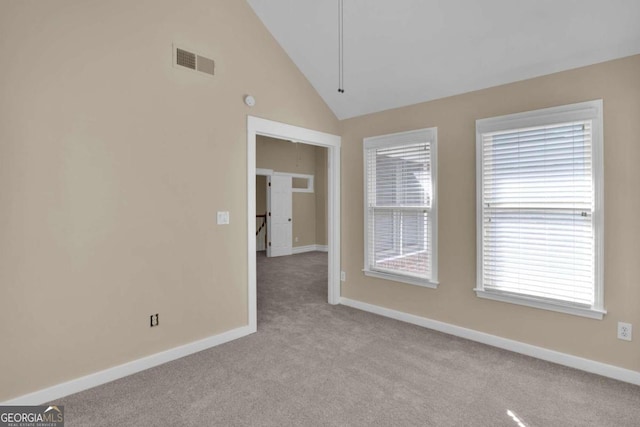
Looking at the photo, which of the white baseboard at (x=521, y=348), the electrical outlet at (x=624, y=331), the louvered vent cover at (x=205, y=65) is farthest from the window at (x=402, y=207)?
the louvered vent cover at (x=205, y=65)

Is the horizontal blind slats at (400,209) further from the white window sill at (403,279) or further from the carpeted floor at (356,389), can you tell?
the carpeted floor at (356,389)

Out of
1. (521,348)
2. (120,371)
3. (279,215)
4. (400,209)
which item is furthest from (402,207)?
(279,215)

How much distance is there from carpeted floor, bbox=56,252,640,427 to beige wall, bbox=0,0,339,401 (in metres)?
0.43

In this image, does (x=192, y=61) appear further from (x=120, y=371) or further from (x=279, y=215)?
(x=279, y=215)

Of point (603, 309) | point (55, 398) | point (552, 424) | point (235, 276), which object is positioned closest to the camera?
point (552, 424)

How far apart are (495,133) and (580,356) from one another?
2.01 m

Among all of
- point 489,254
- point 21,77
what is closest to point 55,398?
point 21,77

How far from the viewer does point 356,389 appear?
243cm

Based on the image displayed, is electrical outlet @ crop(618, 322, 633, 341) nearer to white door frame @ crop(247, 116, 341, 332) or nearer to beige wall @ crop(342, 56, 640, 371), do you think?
beige wall @ crop(342, 56, 640, 371)

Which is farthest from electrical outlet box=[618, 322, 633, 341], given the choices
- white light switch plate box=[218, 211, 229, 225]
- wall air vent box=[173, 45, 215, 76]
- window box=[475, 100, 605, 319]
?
wall air vent box=[173, 45, 215, 76]

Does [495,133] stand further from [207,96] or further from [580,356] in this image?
[207,96]

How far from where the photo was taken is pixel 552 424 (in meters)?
2.03

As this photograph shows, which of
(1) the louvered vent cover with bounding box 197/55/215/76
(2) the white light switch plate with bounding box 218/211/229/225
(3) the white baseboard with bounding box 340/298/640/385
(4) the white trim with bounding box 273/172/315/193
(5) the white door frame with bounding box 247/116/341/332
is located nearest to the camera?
(3) the white baseboard with bounding box 340/298/640/385

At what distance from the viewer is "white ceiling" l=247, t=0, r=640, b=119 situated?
2451 mm
